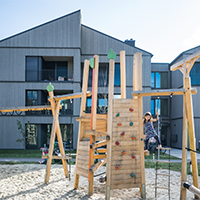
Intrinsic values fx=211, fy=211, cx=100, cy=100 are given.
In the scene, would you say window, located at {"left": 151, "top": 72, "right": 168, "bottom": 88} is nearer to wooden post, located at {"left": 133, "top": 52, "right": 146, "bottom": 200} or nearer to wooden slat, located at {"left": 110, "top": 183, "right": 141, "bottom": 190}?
wooden post, located at {"left": 133, "top": 52, "right": 146, "bottom": 200}

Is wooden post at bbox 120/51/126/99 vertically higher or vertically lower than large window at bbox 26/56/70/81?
lower

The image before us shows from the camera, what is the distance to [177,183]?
7.30m

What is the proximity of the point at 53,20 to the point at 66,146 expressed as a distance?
1115cm

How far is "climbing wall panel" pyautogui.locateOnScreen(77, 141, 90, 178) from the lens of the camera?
19.7ft

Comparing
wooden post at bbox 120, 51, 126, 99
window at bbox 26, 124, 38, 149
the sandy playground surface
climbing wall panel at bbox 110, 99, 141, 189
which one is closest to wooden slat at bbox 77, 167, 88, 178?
the sandy playground surface

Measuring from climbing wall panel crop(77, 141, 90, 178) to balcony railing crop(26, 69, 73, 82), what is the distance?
1375cm

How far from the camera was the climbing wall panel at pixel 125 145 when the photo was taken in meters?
5.20

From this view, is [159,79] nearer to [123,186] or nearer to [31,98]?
[31,98]

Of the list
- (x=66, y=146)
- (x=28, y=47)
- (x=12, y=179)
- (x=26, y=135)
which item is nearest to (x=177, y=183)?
(x=12, y=179)

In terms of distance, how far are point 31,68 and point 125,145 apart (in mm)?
15810

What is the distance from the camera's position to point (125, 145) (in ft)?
17.4

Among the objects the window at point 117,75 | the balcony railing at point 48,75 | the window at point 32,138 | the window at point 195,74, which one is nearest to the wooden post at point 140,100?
the window at point 117,75

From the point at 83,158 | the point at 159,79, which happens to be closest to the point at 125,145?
the point at 83,158

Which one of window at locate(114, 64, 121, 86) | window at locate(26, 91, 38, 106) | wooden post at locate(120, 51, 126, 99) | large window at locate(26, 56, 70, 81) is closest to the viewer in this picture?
wooden post at locate(120, 51, 126, 99)
